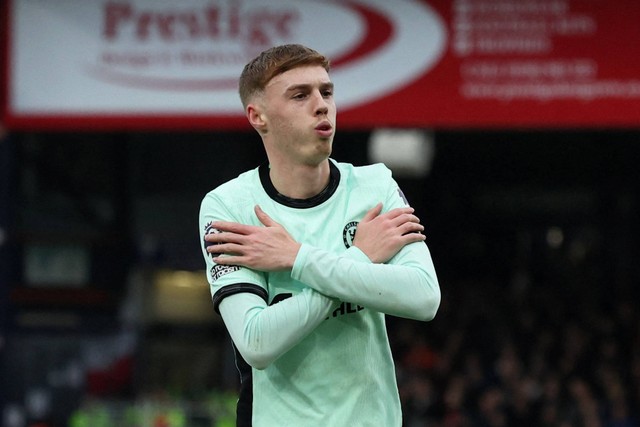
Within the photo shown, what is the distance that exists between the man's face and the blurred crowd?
8917 mm

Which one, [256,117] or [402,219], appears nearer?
[402,219]

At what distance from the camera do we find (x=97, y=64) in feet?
34.4

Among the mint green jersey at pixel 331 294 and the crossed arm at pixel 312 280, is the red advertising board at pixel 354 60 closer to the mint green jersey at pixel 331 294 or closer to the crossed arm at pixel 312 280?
the mint green jersey at pixel 331 294

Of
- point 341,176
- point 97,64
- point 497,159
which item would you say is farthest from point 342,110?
point 497,159

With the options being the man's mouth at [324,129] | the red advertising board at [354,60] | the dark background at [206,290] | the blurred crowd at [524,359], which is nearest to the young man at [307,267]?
the man's mouth at [324,129]

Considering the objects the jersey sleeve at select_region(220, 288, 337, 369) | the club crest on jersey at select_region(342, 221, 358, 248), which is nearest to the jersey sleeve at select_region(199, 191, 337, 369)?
the jersey sleeve at select_region(220, 288, 337, 369)

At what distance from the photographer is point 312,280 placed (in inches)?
140

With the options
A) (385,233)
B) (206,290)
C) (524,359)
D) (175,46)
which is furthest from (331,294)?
(206,290)

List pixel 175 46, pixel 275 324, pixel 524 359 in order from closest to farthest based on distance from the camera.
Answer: pixel 275 324, pixel 175 46, pixel 524 359

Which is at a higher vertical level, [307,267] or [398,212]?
[398,212]

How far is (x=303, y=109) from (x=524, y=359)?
456 inches

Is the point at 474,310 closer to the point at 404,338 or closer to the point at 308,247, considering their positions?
the point at 404,338

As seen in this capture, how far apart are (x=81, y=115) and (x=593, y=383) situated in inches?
266

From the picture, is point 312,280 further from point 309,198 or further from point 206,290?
point 206,290
